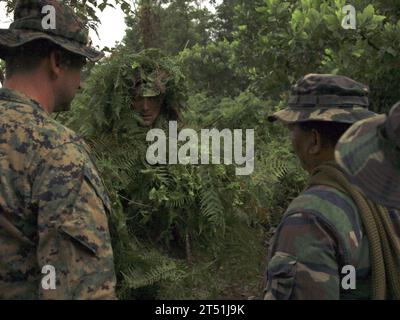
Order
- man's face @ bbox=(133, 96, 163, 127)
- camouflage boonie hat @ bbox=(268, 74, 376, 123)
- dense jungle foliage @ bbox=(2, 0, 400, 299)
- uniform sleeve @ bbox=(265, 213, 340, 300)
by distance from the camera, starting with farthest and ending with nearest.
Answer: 1. man's face @ bbox=(133, 96, 163, 127)
2. dense jungle foliage @ bbox=(2, 0, 400, 299)
3. camouflage boonie hat @ bbox=(268, 74, 376, 123)
4. uniform sleeve @ bbox=(265, 213, 340, 300)

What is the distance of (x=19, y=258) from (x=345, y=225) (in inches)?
44.9

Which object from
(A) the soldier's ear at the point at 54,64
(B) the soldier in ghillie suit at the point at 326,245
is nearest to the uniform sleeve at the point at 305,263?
(B) the soldier in ghillie suit at the point at 326,245

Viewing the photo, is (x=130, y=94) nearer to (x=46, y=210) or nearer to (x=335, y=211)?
(x=46, y=210)

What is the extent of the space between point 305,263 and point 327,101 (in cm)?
65

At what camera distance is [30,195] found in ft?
6.08

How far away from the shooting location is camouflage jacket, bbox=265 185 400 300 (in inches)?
70.1

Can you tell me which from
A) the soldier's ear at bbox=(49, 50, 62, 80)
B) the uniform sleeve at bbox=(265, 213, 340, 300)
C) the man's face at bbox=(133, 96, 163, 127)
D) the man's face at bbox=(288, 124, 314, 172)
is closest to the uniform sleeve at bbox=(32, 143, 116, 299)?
the soldier's ear at bbox=(49, 50, 62, 80)

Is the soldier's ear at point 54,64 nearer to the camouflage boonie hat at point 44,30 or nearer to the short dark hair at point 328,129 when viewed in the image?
the camouflage boonie hat at point 44,30

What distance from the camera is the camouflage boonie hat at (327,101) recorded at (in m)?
2.03

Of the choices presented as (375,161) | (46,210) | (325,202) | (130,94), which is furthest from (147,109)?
(375,161)

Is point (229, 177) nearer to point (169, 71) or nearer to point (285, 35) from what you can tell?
point (169, 71)

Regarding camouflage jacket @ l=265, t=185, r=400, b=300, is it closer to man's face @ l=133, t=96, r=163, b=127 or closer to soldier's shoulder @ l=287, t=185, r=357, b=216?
soldier's shoulder @ l=287, t=185, r=357, b=216

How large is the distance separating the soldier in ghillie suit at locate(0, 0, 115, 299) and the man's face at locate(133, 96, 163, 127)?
6.29ft

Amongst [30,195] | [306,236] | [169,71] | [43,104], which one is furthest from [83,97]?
[306,236]
